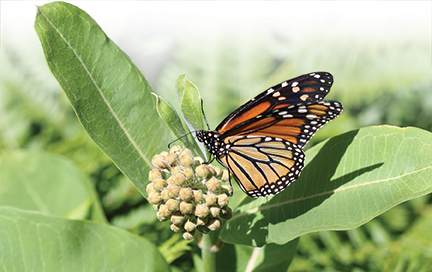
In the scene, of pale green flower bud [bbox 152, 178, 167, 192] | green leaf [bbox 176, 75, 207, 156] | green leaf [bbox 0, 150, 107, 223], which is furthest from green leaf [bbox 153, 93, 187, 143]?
green leaf [bbox 0, 150, 107, 223]

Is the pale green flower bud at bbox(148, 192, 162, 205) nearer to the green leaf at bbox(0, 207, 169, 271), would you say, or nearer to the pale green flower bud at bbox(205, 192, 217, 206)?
the pale green flower bud at bbox(205, 192, 217, 206)

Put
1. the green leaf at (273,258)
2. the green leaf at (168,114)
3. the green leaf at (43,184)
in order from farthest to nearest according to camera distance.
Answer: the green leaf at (43,184)
the green leaf at (273,258)
the green leaf at (168,114)

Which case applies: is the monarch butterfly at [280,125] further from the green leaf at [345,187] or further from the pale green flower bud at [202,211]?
the pale green flower bud at [202,211]

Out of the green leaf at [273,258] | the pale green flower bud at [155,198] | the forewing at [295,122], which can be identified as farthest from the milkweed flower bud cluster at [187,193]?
the green leaf at [273,258]

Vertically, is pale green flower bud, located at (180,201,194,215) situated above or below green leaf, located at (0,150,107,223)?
above

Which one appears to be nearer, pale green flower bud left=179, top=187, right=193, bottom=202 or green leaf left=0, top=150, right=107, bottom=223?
pale green flower bud left=179, top=187, right=193, bottom=202
